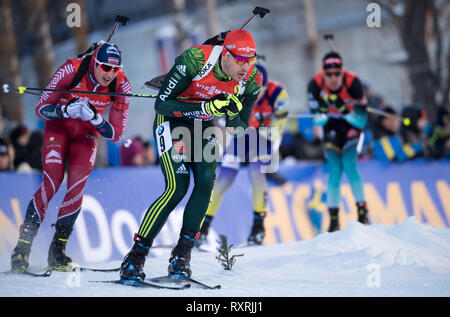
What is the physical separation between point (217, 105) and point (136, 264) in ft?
4.71

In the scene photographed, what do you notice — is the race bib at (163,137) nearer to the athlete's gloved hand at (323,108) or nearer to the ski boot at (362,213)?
the athlete's gloved hand at (323,108)

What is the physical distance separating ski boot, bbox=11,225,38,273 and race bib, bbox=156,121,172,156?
170cm

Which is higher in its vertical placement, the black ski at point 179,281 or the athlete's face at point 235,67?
the athlete's face at point 235,67

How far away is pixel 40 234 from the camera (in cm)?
735

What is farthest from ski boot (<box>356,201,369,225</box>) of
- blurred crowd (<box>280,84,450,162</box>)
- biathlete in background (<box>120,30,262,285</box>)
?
biathlete in background (<box>120,30,262,285</box>)

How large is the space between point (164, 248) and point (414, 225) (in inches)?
Result: 122

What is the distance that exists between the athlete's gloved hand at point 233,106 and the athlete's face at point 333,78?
352 cm

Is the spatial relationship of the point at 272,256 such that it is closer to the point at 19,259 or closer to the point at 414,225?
the point at 414,225

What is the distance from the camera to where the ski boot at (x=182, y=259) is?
5.29 metres

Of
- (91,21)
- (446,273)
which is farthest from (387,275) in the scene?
(91,21)

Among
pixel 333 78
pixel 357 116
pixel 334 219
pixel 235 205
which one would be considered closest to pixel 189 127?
pixel 333 78

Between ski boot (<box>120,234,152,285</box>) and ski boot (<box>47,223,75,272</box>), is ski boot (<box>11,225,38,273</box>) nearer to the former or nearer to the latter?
ski boot (<box>47,223,75,272</box>)

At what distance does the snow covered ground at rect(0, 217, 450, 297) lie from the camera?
490cm

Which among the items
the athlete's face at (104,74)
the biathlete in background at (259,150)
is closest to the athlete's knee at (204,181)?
the athlete's face at (104,74)
